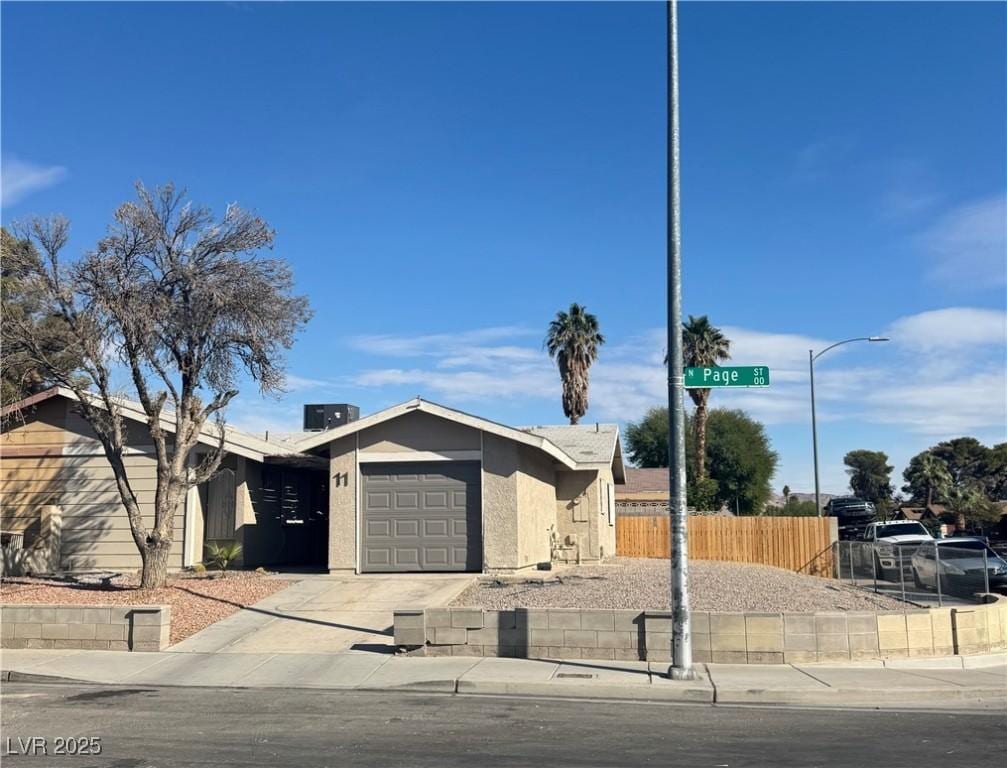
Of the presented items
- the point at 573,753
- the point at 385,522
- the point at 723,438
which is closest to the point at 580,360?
the point at 723,438

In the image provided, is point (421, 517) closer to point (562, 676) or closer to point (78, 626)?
point (78, 626)

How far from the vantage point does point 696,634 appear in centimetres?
1249

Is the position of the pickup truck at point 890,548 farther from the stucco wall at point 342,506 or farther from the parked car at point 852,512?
the parked car at point 852,512

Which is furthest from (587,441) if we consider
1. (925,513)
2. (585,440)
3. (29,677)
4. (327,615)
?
(925,513)

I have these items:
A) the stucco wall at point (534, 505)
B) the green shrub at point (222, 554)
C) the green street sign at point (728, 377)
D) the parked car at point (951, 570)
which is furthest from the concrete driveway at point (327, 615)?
the parked car at point (951, 570)

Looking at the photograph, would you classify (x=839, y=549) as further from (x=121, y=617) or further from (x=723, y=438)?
(x=723, y=438)

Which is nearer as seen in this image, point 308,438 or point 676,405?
point 676,405

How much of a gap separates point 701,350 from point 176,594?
34.5 m

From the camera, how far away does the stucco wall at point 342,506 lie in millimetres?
20031

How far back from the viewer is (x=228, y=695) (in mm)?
11031

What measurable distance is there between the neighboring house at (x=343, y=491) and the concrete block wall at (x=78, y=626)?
21.5 ft

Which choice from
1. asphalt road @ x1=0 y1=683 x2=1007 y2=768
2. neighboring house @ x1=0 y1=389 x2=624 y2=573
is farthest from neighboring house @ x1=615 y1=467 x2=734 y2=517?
asphalt road @ x1=0 y1=683 x2=1007 y2=768

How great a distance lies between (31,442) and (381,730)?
16.8 m

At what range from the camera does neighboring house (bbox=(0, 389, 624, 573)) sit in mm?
19969
